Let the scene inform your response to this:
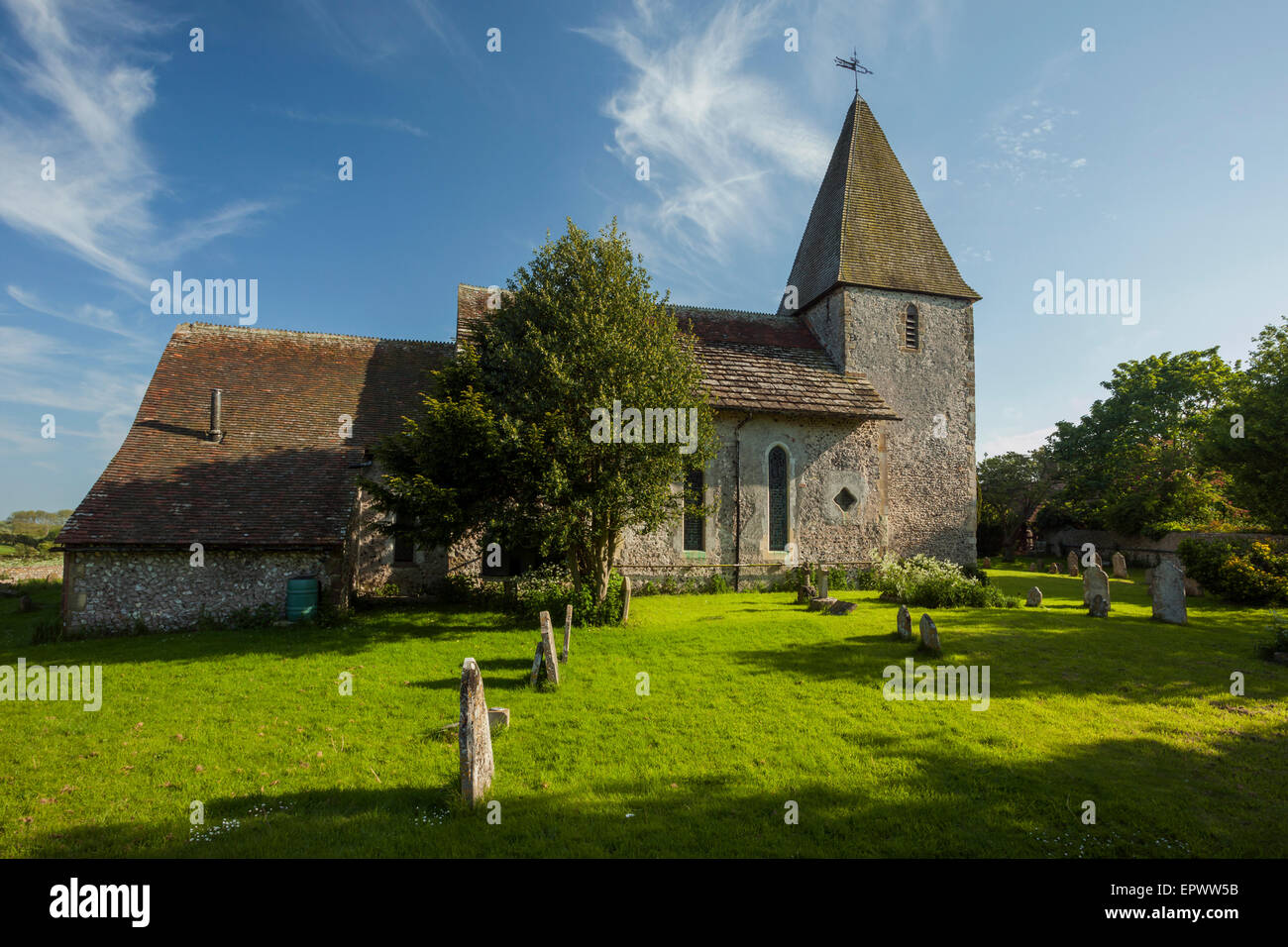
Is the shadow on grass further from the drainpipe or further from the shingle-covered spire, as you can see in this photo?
the shingle-covered spire

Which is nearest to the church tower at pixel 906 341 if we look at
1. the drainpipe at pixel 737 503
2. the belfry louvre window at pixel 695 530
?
the drainpipe at pixel 737 503

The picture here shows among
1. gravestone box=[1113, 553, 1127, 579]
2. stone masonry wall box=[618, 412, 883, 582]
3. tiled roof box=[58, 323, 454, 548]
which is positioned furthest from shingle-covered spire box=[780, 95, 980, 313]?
tiled roof box=[58, 323, 454, 548]

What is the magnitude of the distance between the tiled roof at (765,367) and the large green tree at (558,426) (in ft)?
15.0

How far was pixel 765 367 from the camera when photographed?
70.3 ft

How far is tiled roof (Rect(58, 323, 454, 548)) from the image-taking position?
49.3 feet

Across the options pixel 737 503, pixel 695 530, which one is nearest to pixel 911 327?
pixel 737 503

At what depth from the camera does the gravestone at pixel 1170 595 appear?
1459cm

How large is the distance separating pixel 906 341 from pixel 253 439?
2255 cm

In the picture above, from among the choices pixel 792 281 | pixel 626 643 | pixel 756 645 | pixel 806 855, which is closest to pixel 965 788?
pixel 806 855

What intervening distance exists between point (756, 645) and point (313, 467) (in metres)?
13.3

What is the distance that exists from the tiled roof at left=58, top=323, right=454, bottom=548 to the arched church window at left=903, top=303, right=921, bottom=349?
57.3ft

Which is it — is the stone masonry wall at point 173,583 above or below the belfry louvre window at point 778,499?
below

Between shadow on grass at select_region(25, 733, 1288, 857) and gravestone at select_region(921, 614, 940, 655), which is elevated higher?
gravestone at select_region(921, 614, 940, 655)

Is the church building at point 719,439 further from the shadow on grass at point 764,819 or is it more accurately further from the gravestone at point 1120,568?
the shadow on grass at point 764,819
